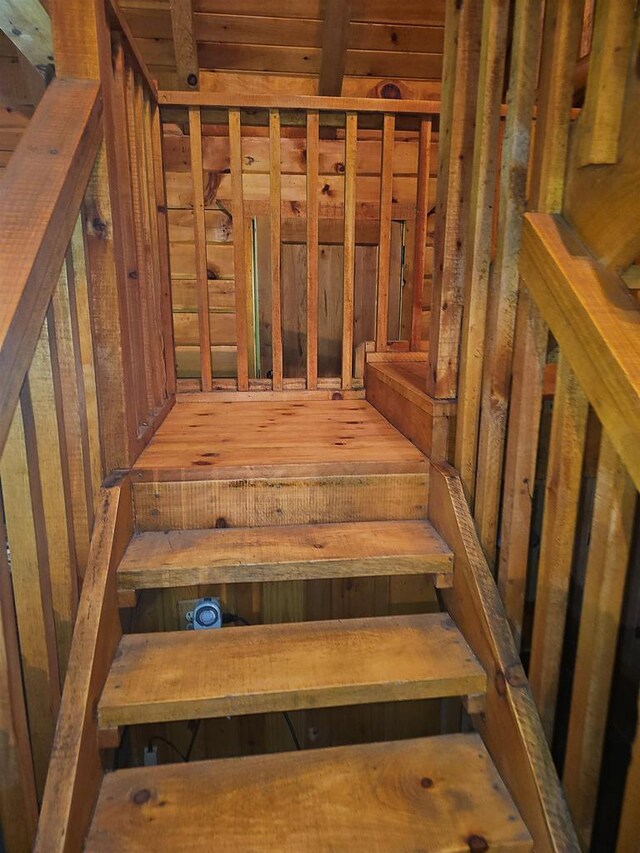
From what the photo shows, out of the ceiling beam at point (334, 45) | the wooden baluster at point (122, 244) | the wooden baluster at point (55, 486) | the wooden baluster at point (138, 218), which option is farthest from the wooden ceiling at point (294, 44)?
the wooden baluster at point (55, 486)

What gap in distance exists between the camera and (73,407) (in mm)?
1116

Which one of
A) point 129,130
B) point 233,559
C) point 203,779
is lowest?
point 203,779

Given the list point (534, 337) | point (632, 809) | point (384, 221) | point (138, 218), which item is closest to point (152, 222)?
point (138, 218)

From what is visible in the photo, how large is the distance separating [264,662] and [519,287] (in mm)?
976

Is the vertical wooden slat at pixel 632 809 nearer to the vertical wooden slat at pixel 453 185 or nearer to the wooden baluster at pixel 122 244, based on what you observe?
the vertical wooden slat at pixel 453 185

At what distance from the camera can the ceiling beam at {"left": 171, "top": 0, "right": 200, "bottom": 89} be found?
2752 millimetres

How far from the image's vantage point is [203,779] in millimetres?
1044

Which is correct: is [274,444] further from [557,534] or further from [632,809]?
[632,809]

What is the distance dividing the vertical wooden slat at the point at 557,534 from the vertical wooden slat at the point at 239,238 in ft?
4.96

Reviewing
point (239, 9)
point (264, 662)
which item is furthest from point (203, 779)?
point (239, 9)

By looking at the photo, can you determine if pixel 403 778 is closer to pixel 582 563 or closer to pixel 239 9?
pixel 582 563

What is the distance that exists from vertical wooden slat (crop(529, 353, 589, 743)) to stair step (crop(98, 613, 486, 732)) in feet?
0.45

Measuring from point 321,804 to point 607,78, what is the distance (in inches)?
54.0

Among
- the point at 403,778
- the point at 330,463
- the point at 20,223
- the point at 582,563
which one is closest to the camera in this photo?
the point at 20,223
